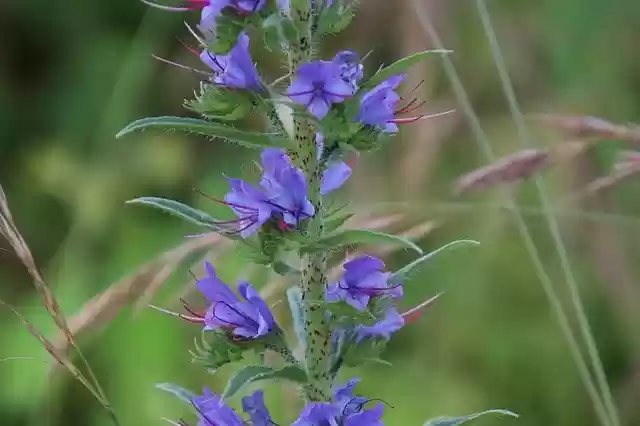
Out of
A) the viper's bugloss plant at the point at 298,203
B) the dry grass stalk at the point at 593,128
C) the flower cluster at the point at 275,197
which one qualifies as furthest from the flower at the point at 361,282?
the dry grass stalk at the point at 593,128

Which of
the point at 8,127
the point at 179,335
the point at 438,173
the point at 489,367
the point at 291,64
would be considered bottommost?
the point at 489,367

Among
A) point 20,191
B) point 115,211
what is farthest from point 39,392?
point 20,191

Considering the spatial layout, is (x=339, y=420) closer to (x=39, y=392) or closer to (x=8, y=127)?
(x=39, y=392)

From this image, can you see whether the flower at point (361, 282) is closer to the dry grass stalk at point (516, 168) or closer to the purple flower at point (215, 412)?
the purple flower at point (215, 412)

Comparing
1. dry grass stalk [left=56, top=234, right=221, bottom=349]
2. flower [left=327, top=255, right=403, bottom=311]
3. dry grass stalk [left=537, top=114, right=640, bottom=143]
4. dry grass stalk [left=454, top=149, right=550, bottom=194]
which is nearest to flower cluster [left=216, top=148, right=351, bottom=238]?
flower [left=327, top=255, right=403, bottom=311]

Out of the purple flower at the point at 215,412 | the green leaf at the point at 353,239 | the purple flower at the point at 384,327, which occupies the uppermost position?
the green leaf at the point at 353,239

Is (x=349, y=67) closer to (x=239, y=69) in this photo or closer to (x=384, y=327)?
(x=239, y=69)

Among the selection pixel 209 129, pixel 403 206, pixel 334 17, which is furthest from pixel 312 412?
pixel 403 206
